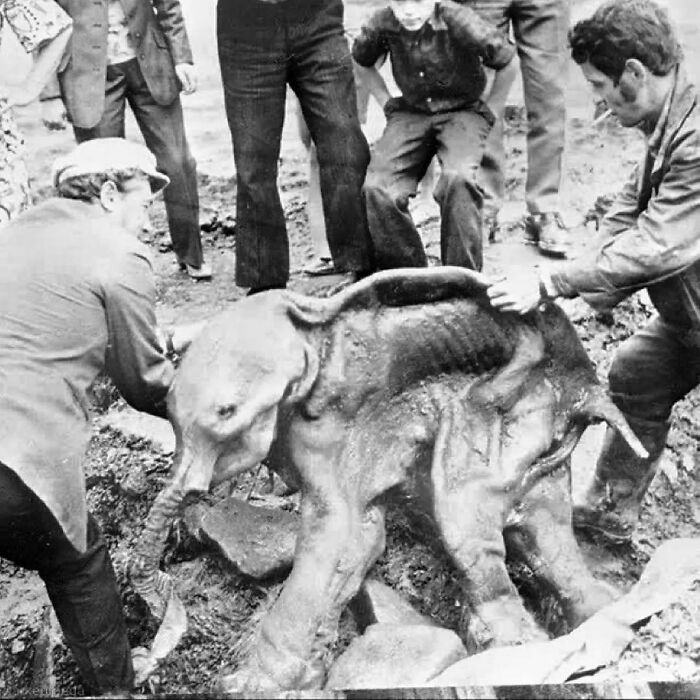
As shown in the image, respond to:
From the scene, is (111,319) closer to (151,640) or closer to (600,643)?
(151,640)

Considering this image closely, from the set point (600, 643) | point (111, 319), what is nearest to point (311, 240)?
point (111, 319)

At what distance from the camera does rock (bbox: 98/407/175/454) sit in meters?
3.93

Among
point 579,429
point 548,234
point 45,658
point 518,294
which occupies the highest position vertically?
point 518,294

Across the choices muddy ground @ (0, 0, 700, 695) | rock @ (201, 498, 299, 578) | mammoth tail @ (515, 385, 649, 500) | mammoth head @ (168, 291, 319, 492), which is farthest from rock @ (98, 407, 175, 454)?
mammoth tail @ (515, 385, 649, 500)

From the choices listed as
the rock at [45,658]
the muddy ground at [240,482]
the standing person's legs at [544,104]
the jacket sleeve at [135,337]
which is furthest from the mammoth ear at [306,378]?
the rock at [45,658]

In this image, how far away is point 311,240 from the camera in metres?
3.71

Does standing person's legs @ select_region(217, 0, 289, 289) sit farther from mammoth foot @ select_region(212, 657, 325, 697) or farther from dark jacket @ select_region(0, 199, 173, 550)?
mammoth foot @ select_region(212, 657, 325, 697)

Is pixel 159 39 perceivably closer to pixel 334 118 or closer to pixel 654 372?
pixel 334 118

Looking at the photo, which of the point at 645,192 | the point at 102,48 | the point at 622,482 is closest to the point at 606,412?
the point at 622,482

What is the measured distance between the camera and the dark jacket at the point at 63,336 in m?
2.93

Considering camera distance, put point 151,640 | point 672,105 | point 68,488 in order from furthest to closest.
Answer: point 151,640
point 672,105
point 68,488

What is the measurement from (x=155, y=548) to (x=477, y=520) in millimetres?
837

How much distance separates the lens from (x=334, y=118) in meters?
3.56

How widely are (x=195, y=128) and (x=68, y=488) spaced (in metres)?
1.17
